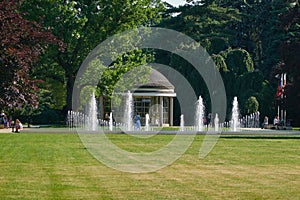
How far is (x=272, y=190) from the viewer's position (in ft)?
50.4

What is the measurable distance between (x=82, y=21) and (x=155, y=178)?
34.1 metres

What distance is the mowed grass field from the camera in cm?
1464

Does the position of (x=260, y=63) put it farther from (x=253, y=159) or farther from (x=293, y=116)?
(x=253, y=159)

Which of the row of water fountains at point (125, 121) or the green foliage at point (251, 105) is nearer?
the row of water fountains at point (125, 121)

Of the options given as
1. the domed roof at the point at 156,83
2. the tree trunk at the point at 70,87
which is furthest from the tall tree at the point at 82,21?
the domed roof at the point at 156,83

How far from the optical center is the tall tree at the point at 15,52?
28781 mm

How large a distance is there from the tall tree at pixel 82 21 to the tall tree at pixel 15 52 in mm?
18404

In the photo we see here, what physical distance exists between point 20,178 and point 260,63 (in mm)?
57543

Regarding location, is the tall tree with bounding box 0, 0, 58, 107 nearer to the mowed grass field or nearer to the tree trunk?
the mowed grass field

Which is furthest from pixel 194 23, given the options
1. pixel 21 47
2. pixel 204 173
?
pixel 204 173

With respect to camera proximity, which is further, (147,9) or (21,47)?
(147,9)

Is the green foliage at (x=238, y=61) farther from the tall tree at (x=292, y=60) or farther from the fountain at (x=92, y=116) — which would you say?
the tall tree at (x=292, y=60)

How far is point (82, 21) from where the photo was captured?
5059cm

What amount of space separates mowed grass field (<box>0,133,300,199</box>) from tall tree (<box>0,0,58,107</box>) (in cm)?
415
